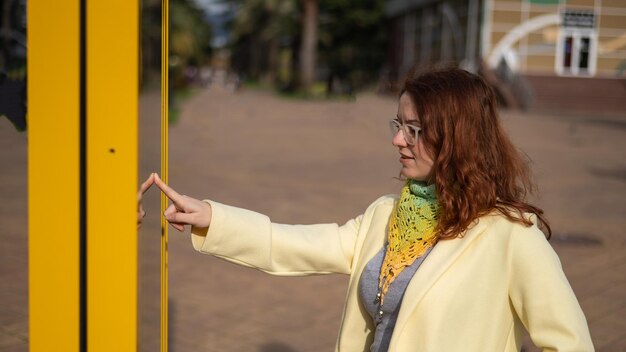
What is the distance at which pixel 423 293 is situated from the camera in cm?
174

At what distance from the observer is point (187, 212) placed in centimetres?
188

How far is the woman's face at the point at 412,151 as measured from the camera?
185cm

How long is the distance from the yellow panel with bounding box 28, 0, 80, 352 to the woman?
1.20 feet

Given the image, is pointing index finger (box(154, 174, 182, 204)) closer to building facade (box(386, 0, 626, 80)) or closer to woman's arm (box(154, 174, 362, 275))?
woman's arm (box(154, 174, 362, 275))

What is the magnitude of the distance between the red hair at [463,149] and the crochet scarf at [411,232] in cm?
4

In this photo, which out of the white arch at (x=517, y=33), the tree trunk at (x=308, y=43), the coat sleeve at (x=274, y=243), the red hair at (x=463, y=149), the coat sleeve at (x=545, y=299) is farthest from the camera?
the tree trunk at (x=308, y=43)

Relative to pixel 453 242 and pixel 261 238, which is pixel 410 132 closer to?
pixel 453 242

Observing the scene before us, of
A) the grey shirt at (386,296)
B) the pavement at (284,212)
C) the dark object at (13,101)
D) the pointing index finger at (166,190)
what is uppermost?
the dark object at (13,101)

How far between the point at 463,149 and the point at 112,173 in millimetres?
814

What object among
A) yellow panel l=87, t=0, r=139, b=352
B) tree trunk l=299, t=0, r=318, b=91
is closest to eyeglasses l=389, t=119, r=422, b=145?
yellow panel l=87, t=0, r=139, b=352

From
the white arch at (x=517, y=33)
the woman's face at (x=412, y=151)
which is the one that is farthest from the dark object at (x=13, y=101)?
the white arch at (x=517, y=33)

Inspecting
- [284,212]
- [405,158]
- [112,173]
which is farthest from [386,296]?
[284,212]

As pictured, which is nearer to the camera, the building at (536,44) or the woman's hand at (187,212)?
the woman's hand at (187,212)

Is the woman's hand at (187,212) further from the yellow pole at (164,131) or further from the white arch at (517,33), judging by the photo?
the white arch at (517,33)
